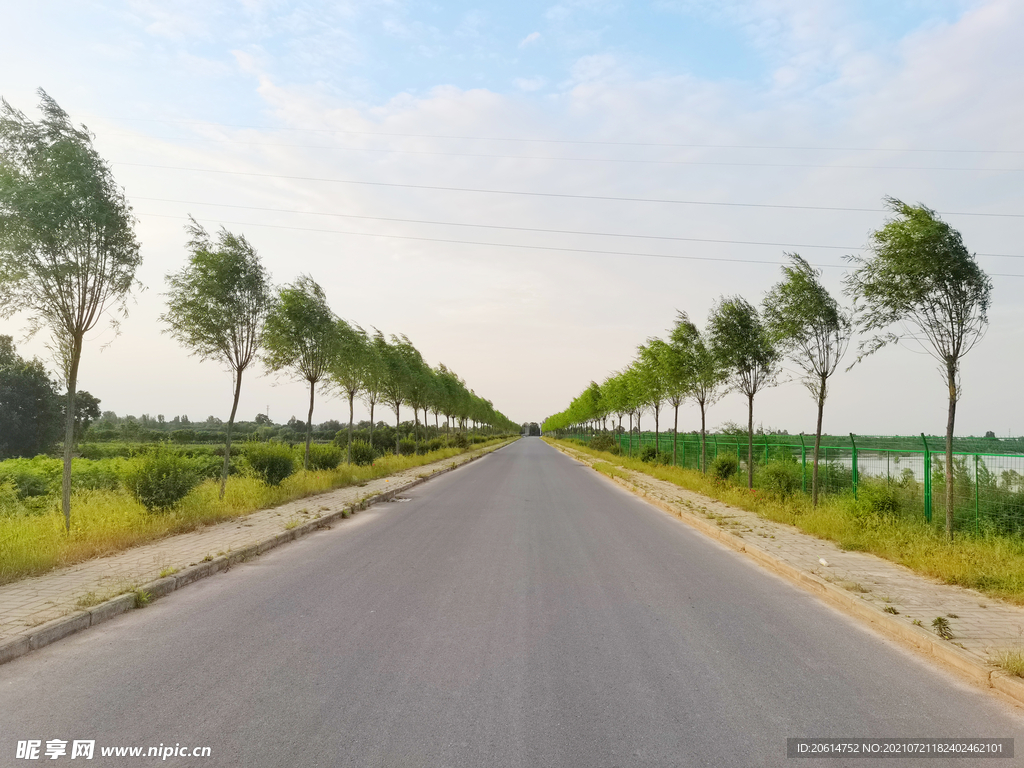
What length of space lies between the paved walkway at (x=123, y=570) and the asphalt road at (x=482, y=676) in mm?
488

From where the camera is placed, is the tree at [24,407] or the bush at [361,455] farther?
the tree at [24,407]

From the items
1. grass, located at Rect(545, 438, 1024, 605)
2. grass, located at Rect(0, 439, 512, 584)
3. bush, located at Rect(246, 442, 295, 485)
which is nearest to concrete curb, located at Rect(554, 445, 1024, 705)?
grass, located at Rect(545, 438, 1024, 605)

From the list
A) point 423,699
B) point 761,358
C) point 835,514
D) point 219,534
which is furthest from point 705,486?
point 423,699

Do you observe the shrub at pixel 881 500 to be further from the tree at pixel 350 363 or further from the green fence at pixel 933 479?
the tree at pixel 350 363

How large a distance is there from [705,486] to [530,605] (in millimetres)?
15187

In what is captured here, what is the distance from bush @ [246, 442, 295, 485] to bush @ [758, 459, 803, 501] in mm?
12689

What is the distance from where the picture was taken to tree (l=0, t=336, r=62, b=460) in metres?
48.0

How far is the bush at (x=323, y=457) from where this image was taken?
23.4 metres

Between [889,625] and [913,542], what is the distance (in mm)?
4091

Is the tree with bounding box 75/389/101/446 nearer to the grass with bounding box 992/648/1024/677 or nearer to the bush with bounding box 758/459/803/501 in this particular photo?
the bush with bounding box 758/459/803/501

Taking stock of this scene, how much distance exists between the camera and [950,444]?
9828 mm

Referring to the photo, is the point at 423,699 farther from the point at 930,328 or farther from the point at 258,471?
the point at 258,471

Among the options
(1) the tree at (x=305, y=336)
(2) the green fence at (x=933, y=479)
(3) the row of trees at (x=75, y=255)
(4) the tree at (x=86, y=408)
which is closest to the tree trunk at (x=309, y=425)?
(1) the tree at (x=305, y=336)

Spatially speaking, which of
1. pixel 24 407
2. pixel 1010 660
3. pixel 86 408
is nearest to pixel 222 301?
pixel 1010 660
